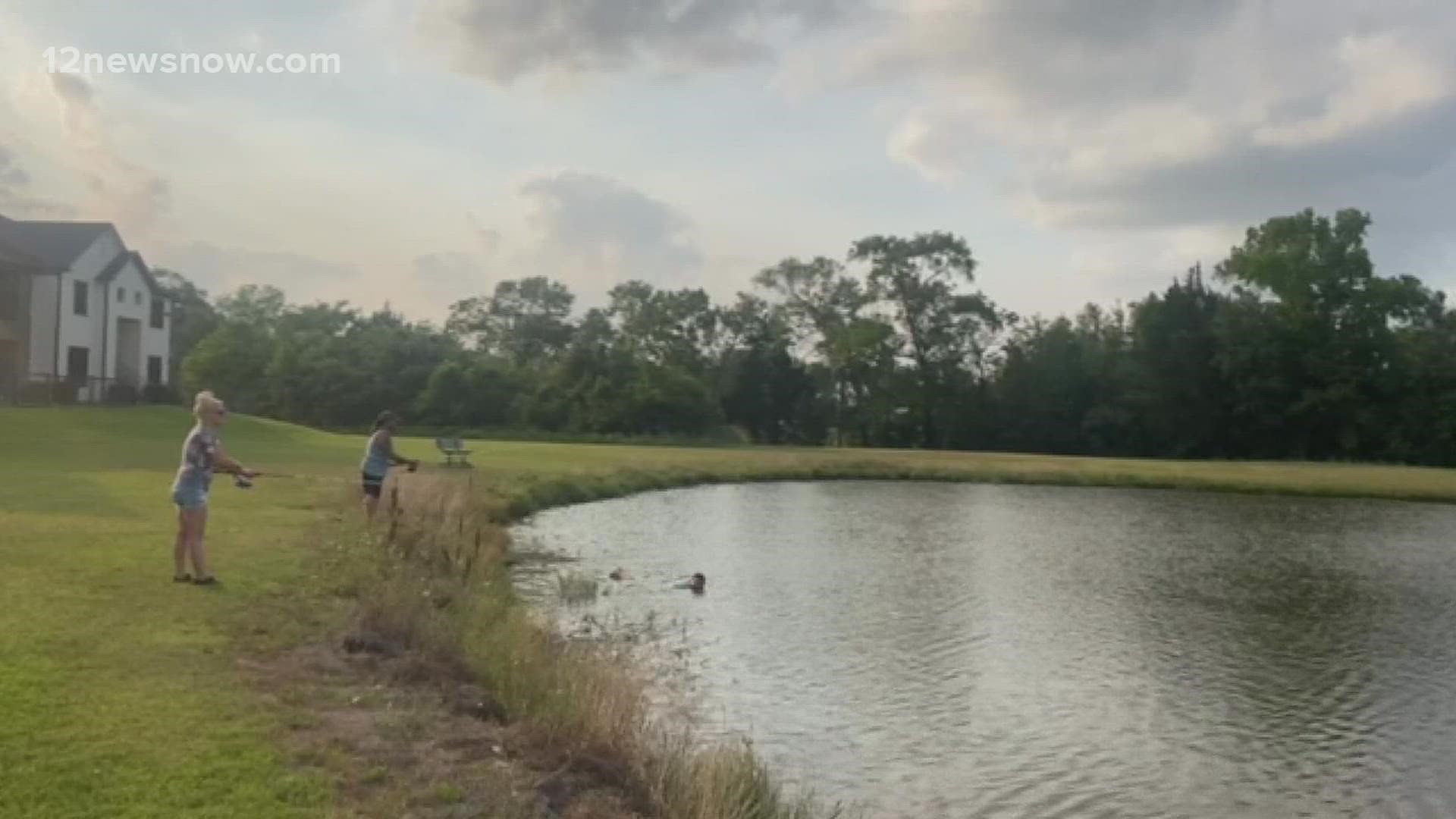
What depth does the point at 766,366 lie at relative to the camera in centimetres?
8712

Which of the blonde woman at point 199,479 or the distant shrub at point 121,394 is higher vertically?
the distant shrub at point 121,394

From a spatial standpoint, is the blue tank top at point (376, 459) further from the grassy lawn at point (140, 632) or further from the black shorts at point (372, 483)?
the grassy lawn at point (140, 632)

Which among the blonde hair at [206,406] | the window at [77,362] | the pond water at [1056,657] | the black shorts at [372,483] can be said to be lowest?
the pond water at [1056,657]

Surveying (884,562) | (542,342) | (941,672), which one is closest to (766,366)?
(542,342)

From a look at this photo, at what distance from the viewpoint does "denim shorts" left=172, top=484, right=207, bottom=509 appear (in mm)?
11289

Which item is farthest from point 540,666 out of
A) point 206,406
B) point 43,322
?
point 43,322

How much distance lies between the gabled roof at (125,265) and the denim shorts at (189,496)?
41280 mm

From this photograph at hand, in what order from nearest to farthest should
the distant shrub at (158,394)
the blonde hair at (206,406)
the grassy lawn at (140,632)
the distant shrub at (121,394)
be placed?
the grassy lawn at (140,632)
the blonde hair at (206,406)
the distant shrub at (121,394)
the distant shrub at (158,394)

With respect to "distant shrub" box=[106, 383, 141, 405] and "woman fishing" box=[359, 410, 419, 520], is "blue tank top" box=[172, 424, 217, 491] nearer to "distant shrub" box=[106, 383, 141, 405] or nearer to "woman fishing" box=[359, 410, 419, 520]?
"woman fishing" box=[359, 410, 419, 520]

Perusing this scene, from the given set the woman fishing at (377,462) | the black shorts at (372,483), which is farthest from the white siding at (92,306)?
the black shorts at (372,483)

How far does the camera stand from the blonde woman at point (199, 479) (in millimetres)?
11344

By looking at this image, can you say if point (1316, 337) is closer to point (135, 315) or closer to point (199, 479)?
point (135, 315)

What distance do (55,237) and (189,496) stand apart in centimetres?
4203

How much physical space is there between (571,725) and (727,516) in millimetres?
21537
